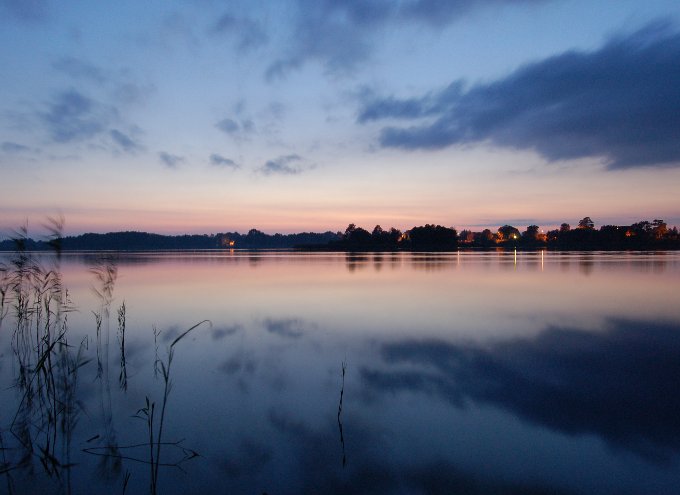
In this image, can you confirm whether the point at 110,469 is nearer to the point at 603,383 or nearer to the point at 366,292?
the point at 603,383

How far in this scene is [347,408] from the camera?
599 cm

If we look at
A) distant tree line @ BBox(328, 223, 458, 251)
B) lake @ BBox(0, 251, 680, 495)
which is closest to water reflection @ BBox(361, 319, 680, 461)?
lake @ BBox(0, 251, 680, 495)

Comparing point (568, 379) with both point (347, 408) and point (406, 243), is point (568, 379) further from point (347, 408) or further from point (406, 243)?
point (406, 243)

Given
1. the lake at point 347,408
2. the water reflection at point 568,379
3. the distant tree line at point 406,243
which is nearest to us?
the lake at point 347,408

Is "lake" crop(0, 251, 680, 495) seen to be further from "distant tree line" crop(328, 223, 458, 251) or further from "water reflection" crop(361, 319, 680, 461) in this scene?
"distant tree line" crop(328, 223, 458, 251)

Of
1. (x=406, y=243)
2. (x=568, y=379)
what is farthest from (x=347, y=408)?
(x=406, y=243)

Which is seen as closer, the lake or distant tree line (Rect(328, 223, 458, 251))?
the lake

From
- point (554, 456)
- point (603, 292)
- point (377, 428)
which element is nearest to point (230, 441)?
point (377, 428)

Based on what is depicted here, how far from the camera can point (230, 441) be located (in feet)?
16.6

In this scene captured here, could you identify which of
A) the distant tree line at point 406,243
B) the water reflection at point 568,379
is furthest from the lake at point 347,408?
the distant tree line at point 406,243

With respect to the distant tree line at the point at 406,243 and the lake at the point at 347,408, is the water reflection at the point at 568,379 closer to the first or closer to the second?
the lake at the point at 347,408

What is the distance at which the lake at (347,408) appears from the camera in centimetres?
429

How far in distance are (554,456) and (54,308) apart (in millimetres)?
17605

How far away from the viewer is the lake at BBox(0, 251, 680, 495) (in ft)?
14.1
